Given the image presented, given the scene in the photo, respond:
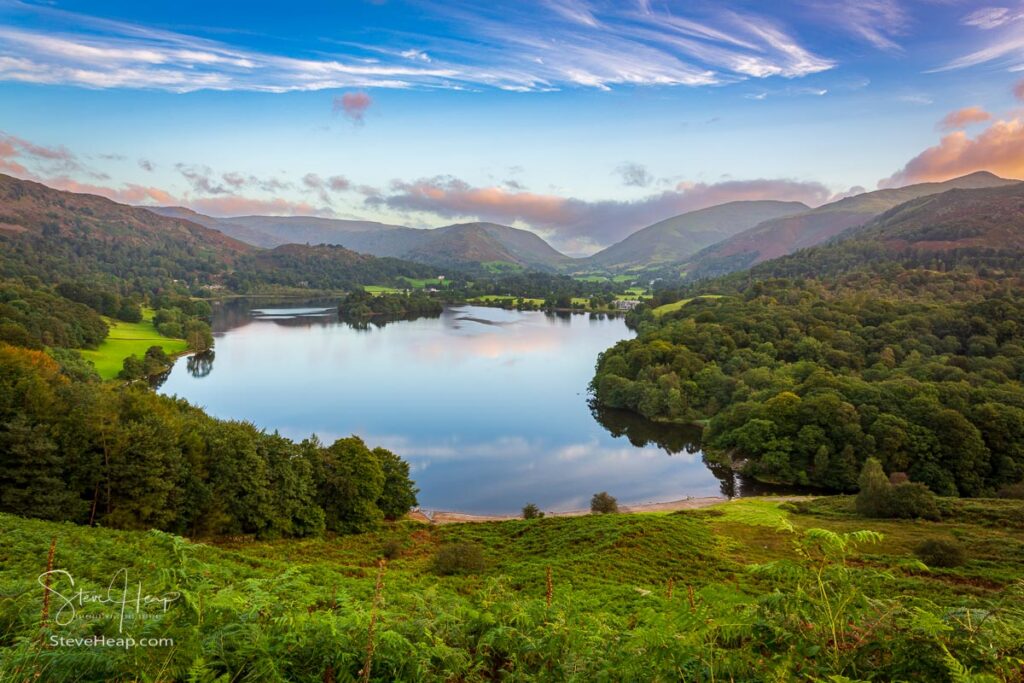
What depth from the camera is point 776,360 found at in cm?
5259

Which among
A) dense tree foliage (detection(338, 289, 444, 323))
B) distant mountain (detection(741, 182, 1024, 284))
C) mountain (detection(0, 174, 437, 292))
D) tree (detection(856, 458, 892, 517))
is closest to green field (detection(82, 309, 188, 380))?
dense tree foliage (detection(338, 289, 444, 323))

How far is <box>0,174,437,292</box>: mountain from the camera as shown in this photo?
132 metres

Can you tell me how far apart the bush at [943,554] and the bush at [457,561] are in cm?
1409

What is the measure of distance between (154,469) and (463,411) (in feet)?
93.0

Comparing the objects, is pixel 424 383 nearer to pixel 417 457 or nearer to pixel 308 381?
pixel 308 381

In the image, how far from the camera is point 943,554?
16984mm

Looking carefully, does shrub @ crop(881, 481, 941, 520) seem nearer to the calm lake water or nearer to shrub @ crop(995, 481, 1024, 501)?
shrub @ crop(995, 481, 1024, 501)

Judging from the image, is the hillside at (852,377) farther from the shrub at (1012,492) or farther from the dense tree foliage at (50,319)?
the dense tree foliage at (50,319)

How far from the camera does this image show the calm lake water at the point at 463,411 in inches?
1299

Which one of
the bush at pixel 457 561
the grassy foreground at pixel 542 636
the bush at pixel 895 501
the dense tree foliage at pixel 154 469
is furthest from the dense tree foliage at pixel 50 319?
the bush at pixel 895 501

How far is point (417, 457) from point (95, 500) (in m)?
19.2

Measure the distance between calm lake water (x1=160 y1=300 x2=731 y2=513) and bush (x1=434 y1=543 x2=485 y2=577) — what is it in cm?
1192

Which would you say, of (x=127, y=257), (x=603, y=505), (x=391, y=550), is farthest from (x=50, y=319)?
(x=127, y=257)

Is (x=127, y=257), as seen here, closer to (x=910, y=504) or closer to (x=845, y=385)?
(x=845, y=385)
